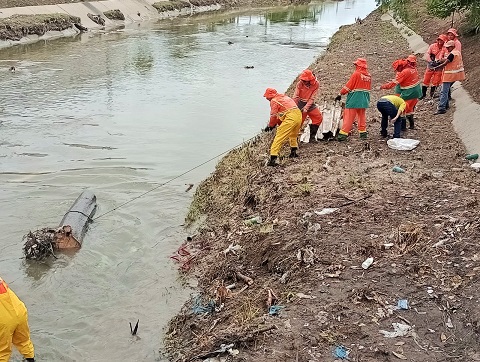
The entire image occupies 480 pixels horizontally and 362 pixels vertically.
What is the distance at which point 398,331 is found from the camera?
18.1 feet

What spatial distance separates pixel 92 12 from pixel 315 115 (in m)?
34.3

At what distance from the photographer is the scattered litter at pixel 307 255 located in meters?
6.96

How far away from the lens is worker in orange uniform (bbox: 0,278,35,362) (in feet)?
17.6

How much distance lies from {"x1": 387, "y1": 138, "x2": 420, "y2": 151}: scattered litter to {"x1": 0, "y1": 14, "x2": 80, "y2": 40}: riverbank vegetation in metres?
27.5

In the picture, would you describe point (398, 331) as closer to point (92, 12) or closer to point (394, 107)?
point (394, 107)

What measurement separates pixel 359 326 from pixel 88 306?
4.12 meters

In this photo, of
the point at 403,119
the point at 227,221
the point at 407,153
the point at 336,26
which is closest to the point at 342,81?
the point at 403,119

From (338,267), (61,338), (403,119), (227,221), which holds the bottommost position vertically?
(61,338)

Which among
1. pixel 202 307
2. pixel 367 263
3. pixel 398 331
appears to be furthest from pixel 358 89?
pixel 398 331

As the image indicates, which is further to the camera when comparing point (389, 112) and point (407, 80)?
point (407, 80)

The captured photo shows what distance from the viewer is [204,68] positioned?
26.7 m

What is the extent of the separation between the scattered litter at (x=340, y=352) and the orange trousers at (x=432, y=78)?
10.5 m

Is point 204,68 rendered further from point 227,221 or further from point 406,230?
point 406,230

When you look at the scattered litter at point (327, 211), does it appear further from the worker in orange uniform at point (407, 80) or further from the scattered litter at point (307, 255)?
the worker in orange uniform at point (407, 80)
